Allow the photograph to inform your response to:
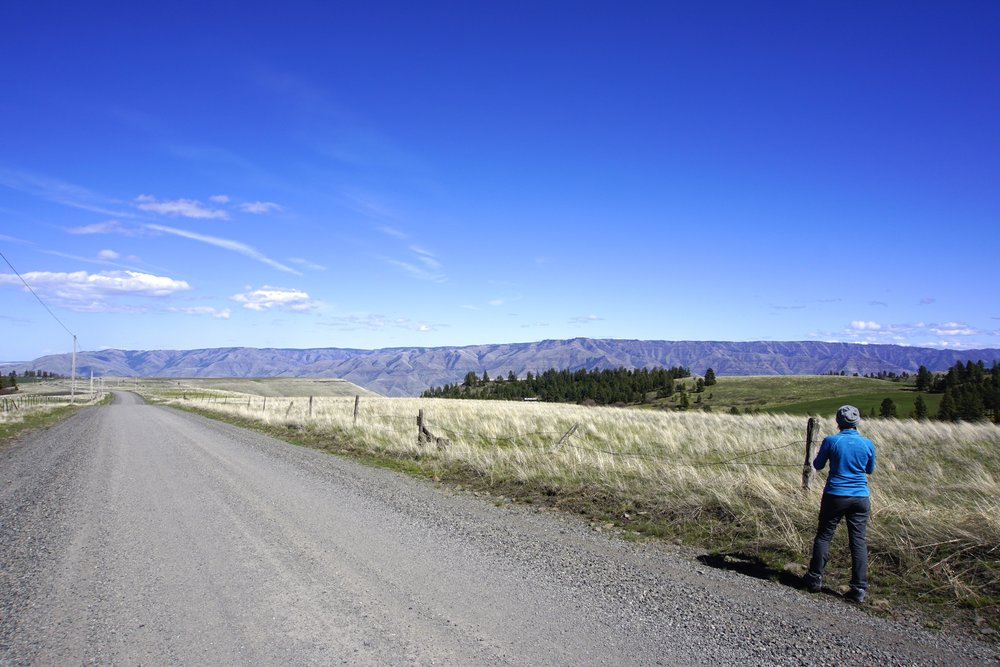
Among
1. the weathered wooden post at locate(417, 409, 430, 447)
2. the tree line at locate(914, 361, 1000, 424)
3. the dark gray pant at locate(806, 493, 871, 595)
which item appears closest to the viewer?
the dark gray pant at locate(806, 493, 871, 595)

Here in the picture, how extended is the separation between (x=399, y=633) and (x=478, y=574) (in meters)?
1.66

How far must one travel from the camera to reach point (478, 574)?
6.14 meters

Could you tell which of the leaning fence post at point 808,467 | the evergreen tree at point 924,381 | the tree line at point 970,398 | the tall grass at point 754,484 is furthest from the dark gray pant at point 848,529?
the evergreen tree at point 924,381

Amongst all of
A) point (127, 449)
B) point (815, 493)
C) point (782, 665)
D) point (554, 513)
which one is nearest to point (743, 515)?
point (815, 493)

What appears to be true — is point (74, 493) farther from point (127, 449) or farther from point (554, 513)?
point (554, 513)

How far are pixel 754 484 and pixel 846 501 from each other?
3.30 m

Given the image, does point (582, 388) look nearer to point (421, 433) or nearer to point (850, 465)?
point (421, 433)

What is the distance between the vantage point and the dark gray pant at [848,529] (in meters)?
5.77

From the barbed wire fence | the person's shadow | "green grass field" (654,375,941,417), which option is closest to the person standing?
the person's shadow

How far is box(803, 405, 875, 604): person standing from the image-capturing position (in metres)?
5.87

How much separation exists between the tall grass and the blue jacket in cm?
114

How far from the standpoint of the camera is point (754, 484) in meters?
9.13

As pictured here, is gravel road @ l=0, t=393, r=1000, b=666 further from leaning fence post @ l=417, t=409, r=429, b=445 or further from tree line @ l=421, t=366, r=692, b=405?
tree line @ l=421, t=366, r=692, b=405

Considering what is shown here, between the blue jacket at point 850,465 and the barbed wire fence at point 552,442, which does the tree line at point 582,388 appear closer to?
the barbed wire fence at point 552,442
